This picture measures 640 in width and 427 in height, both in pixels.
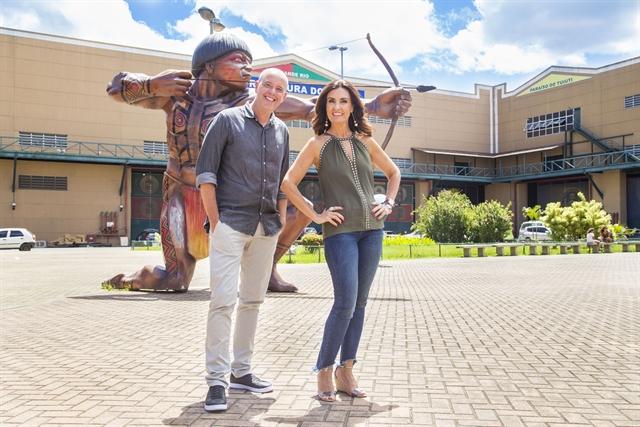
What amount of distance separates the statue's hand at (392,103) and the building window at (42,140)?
3378 centimetres

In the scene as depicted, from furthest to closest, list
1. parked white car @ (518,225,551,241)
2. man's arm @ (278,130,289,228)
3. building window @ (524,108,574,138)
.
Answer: building window @ (524,108,574,138) → parked white car @ (518,225,551,241) → man's arm @ (278,130,289,228)

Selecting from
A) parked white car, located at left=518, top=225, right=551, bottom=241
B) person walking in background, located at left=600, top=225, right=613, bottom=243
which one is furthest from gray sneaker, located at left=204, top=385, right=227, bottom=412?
parked white car, located at left=518, top=225, right=551, bottom=241

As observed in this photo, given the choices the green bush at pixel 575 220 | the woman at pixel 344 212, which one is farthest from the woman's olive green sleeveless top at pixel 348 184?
the green bush at pixel 575 220

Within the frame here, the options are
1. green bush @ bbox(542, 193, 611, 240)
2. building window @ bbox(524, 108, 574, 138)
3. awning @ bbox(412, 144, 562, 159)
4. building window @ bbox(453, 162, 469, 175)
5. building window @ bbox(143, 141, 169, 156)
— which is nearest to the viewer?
green bush @ bbox(542, 193, 611, 240)

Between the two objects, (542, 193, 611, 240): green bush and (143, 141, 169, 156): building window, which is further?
(143, 141, 169, 156): building window

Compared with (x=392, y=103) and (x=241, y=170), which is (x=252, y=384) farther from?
(x=392, y=103)

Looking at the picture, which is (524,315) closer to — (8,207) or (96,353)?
(96,353)

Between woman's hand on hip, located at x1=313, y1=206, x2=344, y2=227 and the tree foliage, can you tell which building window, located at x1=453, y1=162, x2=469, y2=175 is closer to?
the tree foliage

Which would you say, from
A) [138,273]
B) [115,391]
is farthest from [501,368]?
[138,273]

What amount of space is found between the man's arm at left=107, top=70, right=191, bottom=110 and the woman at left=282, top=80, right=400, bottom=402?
18.3ft

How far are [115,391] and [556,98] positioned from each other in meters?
50.4

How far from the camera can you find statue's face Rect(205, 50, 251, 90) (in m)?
9.21

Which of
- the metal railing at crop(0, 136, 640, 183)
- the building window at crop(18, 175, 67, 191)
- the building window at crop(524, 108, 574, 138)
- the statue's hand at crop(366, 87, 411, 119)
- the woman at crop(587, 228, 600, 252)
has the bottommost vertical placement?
the woman at crop(587, 228, 600, 252)

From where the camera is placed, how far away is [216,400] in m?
3.64
